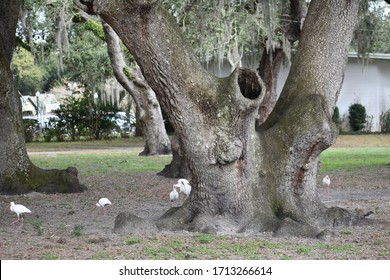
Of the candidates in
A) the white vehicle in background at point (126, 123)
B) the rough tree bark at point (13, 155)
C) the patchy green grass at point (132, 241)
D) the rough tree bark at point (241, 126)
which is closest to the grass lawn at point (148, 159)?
the rough tree bark at point (13, 155)

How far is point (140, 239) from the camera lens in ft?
32.5

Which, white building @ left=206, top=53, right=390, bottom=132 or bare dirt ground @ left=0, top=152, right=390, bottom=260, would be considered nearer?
bare dirt ground @ left=0, top=152, right=390, bottom=260

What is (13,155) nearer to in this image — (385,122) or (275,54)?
(275,54)

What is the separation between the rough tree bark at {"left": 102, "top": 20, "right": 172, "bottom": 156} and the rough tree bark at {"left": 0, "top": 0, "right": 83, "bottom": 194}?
933 centimetres

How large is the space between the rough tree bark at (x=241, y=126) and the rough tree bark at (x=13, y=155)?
5.85 metres

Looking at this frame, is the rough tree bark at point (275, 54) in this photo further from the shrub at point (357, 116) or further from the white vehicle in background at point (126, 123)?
the white vehicle in background at point (126, 123)

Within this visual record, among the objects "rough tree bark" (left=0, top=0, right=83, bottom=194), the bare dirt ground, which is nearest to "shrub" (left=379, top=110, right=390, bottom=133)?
the bare dirt ground

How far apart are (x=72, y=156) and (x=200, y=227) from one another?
1972 centimetres

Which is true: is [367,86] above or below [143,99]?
above

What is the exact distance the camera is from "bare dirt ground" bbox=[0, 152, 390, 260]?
896 cm

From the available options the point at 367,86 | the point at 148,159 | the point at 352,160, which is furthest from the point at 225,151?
the point at 367,86

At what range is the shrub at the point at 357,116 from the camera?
40.1 metres

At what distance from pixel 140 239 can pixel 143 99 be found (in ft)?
58.9

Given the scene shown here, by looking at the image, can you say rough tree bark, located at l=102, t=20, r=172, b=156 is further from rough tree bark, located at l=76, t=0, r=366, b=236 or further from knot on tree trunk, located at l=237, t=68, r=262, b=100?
knot on tree trunk, located at l=237, t=68, r=262, b=100
